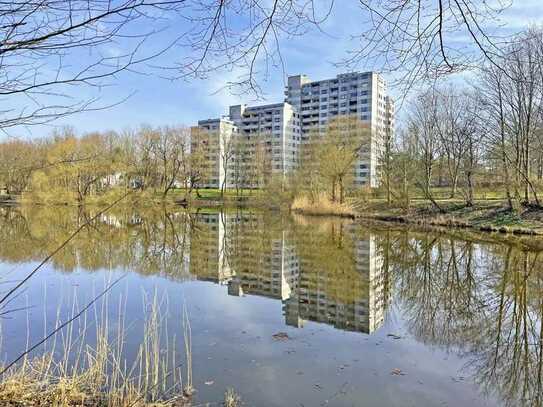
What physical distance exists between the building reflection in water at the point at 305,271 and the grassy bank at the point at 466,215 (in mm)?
6417

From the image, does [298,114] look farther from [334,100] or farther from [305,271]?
[305,271]

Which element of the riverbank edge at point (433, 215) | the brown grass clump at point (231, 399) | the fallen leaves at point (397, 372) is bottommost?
the fallen leaves at point (397, 372)

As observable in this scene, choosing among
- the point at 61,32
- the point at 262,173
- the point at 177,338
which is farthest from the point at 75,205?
the point at 61,32

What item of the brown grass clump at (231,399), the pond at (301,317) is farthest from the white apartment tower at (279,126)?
the brown grass clump at (231,399)

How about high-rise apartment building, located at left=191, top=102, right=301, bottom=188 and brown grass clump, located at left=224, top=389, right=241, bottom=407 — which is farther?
high-rise apartment building, located at left=191, top=102, right=301, bottom=188

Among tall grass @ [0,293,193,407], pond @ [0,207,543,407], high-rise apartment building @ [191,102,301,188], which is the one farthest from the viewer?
high-rise apartment building @ [191,102,301,188]

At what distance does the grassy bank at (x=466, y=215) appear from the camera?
20.9 meters

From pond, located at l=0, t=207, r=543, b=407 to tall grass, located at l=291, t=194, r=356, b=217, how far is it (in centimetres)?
1487

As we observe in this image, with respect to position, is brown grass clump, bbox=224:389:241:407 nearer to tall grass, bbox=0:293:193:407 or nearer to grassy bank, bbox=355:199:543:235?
tall grass, bbox=0:293:193:407

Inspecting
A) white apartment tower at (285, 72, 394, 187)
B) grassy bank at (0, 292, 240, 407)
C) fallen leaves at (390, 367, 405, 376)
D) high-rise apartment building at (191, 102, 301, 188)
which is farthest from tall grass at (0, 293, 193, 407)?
white apartment tower at (285, 72, 394, 187)

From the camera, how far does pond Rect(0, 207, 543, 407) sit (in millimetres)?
5242

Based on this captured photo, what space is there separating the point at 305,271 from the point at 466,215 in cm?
1650

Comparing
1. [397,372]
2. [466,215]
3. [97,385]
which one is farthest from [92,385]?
[466,215]

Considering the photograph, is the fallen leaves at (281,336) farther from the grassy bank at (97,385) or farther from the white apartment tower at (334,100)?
the white apartment tower at (334,100)
